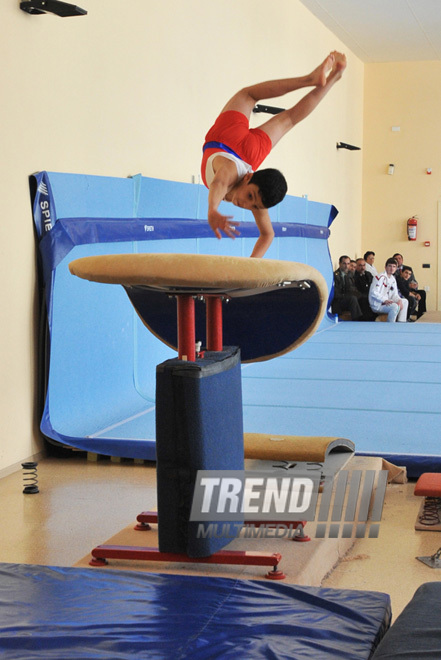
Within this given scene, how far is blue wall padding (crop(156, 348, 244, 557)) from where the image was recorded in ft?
8.10

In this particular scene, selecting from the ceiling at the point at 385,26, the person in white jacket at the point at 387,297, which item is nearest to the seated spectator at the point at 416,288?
the person in white jacket at the point at 387,297

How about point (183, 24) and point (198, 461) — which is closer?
point (198, 461)

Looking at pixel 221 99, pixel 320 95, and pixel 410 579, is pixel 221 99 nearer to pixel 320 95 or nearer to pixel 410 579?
pixel 320 95

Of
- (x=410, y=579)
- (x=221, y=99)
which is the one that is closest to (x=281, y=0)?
(x=221, y=99)

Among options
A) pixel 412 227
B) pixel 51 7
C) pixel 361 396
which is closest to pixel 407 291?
pixel 412 227

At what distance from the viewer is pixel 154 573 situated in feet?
7.95

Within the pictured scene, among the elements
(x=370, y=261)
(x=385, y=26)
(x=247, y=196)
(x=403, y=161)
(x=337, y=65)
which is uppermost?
(x=385, y=26)

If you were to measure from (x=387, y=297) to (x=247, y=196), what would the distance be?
8.94 meters

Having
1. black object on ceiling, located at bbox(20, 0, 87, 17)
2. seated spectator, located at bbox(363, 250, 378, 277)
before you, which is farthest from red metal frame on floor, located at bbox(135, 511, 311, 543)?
seated spectator, located at bbox(363, 250, 378, 277)

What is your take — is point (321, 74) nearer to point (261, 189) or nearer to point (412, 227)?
point (261, 189)

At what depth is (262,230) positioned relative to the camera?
4.23 meters

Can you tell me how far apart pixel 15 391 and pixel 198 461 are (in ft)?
7.80

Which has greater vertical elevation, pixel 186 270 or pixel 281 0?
pixel 281 0

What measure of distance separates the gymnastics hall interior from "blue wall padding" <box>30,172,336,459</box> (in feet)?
0.04
